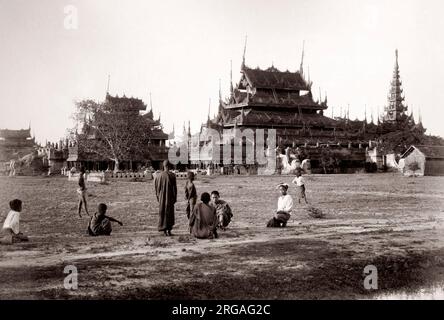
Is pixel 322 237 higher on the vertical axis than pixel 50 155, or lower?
lower

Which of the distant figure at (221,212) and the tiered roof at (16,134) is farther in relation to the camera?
the tiered roof at (16,134)

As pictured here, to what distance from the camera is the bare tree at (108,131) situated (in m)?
44.9

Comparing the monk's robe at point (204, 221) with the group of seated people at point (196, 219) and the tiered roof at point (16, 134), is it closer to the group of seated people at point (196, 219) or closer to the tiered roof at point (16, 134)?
the group of seated people at point (196, 219)

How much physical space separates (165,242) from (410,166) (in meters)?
40.2

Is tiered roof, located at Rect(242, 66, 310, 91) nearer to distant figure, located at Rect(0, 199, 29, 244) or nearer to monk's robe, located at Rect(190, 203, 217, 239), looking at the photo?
monk's robe, located at Rect(190, 203, 217, 239)

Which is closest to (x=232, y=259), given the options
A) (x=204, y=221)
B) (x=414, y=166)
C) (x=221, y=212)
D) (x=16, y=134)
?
(x=204, y=221)

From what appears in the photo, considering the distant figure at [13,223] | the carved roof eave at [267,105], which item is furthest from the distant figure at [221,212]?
the carved roof eave at [267,105]

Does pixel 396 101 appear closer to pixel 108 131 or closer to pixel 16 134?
pixel 108 131

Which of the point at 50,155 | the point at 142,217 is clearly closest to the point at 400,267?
the point at 142,217

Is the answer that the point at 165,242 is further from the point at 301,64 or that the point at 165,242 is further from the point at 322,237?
the point at 301,64

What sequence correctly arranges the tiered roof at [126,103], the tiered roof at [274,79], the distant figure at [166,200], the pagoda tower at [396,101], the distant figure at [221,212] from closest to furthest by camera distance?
the distant figure at [166,200]
the distant figure at [221,212]
the tiered roof at [126,103]
the tiered roof at [274,79]
the pagoda tower at [396,101]

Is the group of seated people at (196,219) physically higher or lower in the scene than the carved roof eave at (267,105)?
lower

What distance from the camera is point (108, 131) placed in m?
45.2
